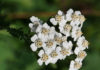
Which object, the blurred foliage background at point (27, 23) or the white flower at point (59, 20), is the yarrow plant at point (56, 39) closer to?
the white flower at point (59, 20)

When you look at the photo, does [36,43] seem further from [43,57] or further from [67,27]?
[67,27]

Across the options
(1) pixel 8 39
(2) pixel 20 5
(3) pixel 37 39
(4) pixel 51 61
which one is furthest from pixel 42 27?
(2) pixel 20 5

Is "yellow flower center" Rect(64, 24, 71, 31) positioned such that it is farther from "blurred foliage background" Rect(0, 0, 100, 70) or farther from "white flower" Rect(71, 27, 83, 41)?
"blurred foliage background" Rect(0, 0, 100, 70)

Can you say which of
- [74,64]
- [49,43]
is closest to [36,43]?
Result: [49,43]

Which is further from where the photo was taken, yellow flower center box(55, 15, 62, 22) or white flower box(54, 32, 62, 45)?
yellow flower center box(55, 15, 62, 22)

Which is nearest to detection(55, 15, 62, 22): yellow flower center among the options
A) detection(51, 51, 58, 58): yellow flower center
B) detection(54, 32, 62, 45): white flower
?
detection(54, 32, 62, 45): white flower

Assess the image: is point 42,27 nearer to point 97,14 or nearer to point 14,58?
point 14,58

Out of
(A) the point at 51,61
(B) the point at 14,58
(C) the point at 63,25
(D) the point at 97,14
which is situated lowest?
(A) the point at 51,61
